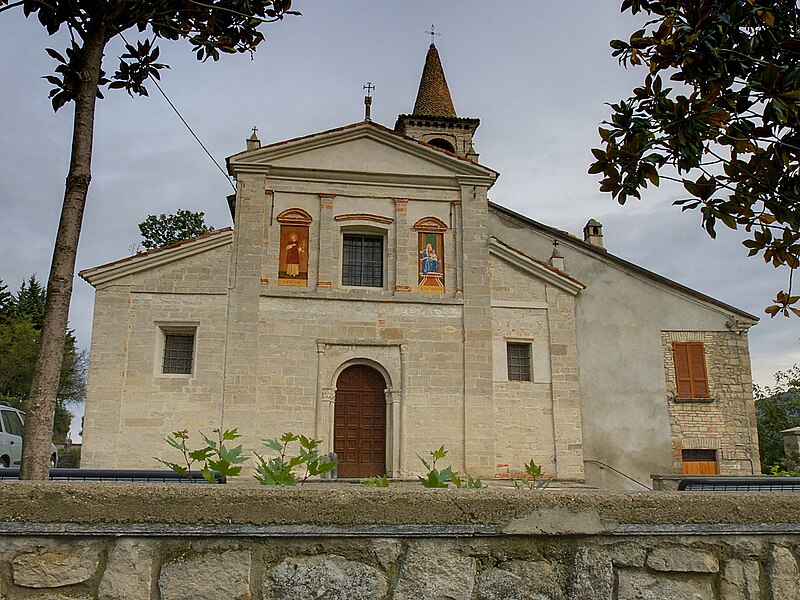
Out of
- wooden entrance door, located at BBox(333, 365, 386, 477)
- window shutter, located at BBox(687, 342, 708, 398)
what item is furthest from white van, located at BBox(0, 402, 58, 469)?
window shutter, located at BBox(687, 342, 708, 398)

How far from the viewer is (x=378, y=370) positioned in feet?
57.1

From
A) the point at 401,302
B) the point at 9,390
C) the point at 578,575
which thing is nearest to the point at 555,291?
the point at 401,302

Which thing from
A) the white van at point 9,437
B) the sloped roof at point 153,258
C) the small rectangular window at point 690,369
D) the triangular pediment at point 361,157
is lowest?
the white van at point 9,437

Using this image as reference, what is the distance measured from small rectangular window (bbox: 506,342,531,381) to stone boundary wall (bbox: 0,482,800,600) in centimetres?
1545

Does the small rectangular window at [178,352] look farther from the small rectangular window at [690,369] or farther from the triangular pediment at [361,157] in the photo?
the small rectangular window at [690,369]

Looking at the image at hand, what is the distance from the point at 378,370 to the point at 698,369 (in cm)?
873

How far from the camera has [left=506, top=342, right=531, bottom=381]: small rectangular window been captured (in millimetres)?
17984

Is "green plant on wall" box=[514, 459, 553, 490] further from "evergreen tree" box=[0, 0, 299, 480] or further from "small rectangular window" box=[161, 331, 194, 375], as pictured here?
"small rectangular window" box=[161, 331, 194, 375]

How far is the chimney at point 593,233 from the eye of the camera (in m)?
24.2

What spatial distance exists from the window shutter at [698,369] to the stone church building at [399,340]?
0.20ft

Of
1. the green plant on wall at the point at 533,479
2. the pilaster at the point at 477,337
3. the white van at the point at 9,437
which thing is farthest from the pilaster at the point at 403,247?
the green plant on wall at the point at 533,479

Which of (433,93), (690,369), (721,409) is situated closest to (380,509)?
(690,369)

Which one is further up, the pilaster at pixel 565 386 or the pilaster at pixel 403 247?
the pilaster at pixel 403 247

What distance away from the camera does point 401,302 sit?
17672 mm
